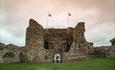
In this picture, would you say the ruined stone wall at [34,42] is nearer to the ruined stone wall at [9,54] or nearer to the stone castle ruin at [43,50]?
the stone castle ruin at [43,50]

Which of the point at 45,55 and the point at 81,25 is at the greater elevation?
the point at 81,25

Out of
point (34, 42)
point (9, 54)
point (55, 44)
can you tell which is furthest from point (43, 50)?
point (9, 54)

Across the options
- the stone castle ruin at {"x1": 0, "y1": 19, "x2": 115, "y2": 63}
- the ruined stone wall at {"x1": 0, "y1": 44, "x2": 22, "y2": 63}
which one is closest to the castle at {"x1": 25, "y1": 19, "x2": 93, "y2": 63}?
the stone castle ruin at {"x1": 0, "y1": 19, "x2": 115, "y2": 63}

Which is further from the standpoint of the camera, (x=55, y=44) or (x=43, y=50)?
(x=55, y=44)

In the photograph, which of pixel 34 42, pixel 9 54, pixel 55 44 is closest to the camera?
pixel 9 54

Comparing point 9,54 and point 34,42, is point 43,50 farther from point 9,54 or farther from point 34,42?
point 9,54

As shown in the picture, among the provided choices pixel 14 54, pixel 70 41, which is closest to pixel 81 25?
pixel 70 41

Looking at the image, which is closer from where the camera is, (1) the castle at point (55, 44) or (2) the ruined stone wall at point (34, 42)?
(1) the castle at point (55, 44)

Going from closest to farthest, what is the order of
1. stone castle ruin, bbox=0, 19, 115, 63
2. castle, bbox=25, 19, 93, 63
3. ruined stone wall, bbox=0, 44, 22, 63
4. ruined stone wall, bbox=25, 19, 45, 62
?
stone castle ruin, bbox=0, 19, 115, 63, castle, bbox=25, 19, 93, 63, ruined stone wall, bbox=0, 44, 22, 63, ruined stone wall, bbox=25, 19, 45, 62

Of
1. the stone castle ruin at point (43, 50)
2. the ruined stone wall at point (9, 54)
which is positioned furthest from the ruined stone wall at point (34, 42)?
the ruined stone wall at point (9, 54)

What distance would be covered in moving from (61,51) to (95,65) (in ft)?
36.8

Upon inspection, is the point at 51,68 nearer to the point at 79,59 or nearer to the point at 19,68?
the point at 19,68

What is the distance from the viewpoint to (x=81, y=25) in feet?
155

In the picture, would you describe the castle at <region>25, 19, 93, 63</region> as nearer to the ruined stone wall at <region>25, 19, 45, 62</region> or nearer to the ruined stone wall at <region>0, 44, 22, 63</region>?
the ruined stone wall at <region>25, 19, 45, 62</region>
